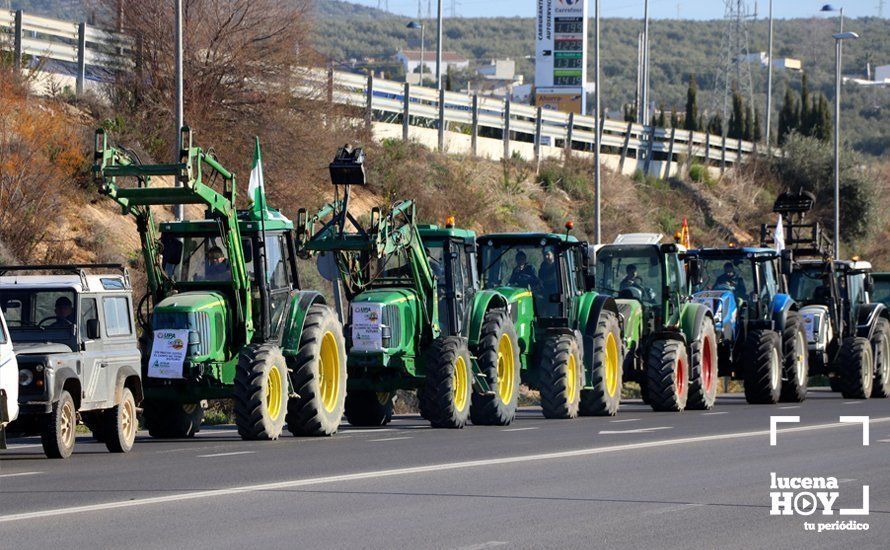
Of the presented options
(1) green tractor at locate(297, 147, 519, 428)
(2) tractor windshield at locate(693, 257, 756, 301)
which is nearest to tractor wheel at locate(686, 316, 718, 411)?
(2) tractor windshield at locate(693, 257, 756, 301)

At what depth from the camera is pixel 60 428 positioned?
1619 centimetres

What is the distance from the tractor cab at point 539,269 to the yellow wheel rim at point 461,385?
2.60 metres

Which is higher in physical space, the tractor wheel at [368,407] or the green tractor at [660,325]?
the green tractor at [660,325]

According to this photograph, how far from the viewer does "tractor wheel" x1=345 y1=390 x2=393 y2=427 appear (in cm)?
2280

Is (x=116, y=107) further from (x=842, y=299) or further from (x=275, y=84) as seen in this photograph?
(x=842, y=299)

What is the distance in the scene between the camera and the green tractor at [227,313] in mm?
17844

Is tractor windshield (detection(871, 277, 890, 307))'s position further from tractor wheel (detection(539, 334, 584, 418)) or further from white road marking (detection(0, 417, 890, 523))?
white road marking (detection(0, 417, 890, 523))

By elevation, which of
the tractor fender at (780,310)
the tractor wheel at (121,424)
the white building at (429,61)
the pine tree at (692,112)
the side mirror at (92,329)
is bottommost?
the tractor wheel at (121,424)

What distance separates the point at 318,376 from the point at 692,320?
30.9 ft

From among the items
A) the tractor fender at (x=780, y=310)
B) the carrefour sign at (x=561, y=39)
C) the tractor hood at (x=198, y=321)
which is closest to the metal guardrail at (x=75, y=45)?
the tractor fender at (x=780, y=310)

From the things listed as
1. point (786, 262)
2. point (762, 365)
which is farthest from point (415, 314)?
point (786, 262)

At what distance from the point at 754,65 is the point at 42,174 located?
14169 cm

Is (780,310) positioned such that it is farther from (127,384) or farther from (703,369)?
→ (127,384)

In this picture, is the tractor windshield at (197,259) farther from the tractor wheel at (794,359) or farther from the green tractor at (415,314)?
the tractor wheel at (794,359)
